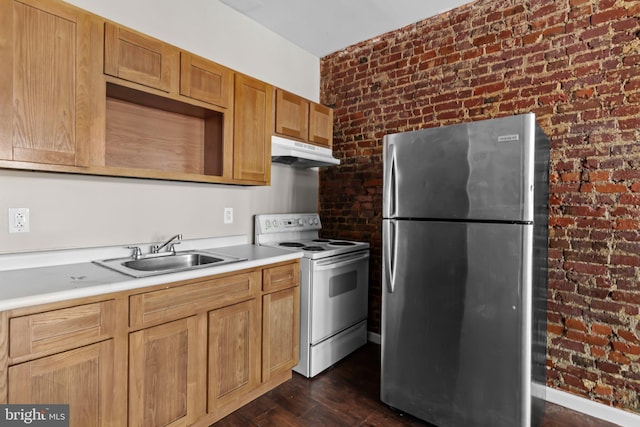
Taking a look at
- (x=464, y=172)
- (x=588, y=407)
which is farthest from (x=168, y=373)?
(x=588, y=407)

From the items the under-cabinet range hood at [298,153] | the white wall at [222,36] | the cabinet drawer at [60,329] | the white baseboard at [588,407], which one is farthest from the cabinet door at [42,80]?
the white baseboard at [588,407]

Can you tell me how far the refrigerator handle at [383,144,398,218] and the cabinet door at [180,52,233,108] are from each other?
114 cm

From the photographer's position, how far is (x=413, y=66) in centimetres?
293

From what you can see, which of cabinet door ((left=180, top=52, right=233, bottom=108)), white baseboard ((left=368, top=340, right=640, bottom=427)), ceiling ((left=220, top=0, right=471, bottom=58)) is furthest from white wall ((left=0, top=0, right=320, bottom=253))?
white baseboard ((left=368, top=340, right=640, bottom=427))

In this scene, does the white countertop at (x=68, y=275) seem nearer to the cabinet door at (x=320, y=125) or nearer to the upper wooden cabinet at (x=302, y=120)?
the upper wooden cabinet at (x=302, y=120)

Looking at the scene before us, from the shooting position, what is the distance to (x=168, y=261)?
2.23 meters

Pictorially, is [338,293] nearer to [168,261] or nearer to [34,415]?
[168,261]

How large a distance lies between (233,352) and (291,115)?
183 centimetres

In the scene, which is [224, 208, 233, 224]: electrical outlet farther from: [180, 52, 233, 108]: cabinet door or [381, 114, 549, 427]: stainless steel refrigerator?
[381, 114, 549, 427]: stainless steel refrigerator

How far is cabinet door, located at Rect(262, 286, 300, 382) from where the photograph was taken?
7.27 feet

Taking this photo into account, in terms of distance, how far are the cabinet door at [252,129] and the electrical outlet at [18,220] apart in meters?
1.15

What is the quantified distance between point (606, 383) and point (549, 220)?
1036 millimetres

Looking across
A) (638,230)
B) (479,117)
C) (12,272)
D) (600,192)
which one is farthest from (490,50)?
(12,272)

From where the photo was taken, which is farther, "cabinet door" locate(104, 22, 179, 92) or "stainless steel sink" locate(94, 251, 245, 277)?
"stainless steel sink" locate(94, 251, 245, 277)
